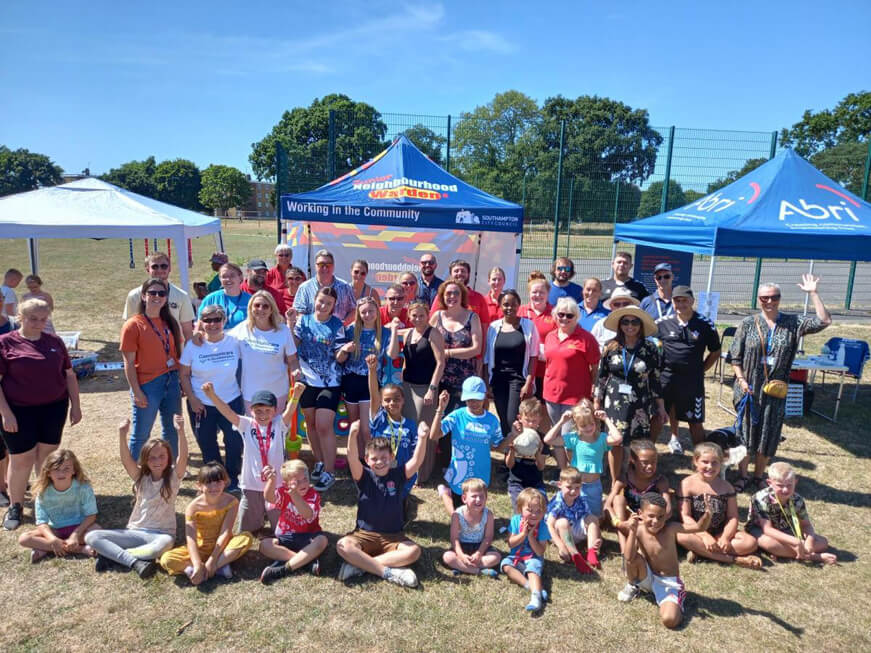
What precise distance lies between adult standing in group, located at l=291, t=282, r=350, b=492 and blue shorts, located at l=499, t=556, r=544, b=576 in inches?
71.0

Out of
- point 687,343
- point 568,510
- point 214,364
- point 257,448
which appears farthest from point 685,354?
point 214,364

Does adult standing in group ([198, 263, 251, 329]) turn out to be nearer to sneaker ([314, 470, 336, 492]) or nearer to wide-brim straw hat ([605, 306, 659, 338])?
sneaker ([314, 470, 336, 492])

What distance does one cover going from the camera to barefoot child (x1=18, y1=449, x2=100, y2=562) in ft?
12.1

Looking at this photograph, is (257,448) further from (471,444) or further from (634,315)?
(634,315)

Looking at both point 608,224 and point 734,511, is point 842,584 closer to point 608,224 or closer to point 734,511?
point 734,511

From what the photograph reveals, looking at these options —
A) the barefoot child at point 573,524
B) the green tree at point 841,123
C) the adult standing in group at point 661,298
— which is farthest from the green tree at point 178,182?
the barefoot child at point 573,524

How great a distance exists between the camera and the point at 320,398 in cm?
461

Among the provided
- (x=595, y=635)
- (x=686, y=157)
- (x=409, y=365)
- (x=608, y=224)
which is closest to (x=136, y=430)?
(x=409, y=365)

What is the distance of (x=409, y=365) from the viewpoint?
480 centimetres

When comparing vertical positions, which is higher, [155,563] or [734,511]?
[734,511]

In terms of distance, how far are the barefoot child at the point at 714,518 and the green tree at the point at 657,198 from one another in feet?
31.4

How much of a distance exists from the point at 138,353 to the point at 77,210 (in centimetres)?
513

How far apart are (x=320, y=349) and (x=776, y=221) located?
17.7ft

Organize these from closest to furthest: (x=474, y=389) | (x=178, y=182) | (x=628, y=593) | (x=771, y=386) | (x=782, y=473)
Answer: (x=628, y=593), (x=782, y=473), (x=474, y=389), (x=771, y=386), (x=178, y=182)
